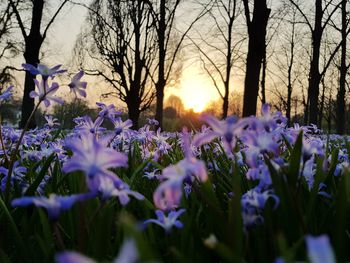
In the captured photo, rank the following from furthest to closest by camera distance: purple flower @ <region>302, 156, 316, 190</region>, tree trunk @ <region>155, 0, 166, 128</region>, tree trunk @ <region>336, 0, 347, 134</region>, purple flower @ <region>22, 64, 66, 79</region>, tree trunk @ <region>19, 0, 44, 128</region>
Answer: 1. tree trunk @ <region>336, 0, 347, 134</region>
2. tree trunk @ <region>155, 0, 166, 128</region>
3. tree trunk @ <region>19, 0, 44, 128</region>
4. purple flower @ <region>22, 64, 66, 79</region>
5. purple flower @ <region>302, 156, 316, 190</region>

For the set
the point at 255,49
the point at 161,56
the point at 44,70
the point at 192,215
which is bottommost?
the point at 192,215

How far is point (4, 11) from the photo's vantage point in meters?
23.0

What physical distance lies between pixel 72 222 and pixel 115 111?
28.5 inches

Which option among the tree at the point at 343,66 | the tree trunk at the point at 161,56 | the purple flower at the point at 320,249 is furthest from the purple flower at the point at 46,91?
the tree at the point at 343,66

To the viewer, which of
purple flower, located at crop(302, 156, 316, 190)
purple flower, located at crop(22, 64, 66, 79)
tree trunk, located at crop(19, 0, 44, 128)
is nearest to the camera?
purple flower, located at crop(302, 156, 316, 190)

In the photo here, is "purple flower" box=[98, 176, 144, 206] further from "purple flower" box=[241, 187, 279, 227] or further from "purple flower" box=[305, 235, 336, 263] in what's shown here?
"purple flower" box=[305, 235, 336, 263]

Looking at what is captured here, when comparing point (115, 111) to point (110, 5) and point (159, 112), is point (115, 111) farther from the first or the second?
point (110, 5)

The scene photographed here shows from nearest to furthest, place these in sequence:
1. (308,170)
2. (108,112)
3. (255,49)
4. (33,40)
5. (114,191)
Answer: (114,191) < (308,170) < (108,112) < (255,49) < (33,40)

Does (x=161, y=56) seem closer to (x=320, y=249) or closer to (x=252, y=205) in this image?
(x=252, y=205)

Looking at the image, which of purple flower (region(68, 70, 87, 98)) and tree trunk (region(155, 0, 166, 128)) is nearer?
purple flower (region(68, 70, 87, 98))

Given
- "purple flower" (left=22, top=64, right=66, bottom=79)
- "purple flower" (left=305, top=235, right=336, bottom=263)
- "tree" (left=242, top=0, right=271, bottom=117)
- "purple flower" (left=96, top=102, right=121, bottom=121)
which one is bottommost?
"purple flower" (left=305, top=235, right=336, bottom=263)

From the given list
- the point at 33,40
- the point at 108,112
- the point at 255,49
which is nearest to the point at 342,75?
the point at 255,49


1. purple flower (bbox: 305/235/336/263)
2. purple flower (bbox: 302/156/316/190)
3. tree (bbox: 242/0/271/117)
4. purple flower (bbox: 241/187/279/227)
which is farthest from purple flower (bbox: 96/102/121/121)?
tree (bbox: 242/0/271/117)

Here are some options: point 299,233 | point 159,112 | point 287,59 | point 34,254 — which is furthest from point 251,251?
point 287,59
